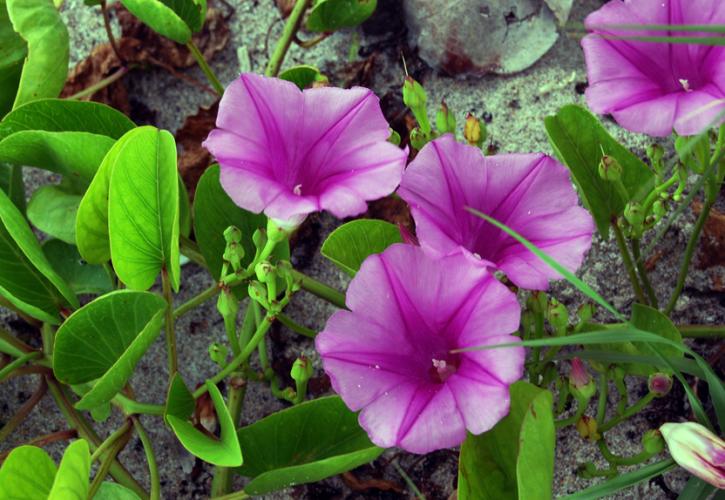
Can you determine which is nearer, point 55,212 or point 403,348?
point 403,348

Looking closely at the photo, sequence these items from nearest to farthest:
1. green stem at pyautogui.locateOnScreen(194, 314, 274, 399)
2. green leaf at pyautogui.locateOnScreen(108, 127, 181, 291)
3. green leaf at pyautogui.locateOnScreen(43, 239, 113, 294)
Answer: green leaf at pyautogui.locateOnScreen(108, 127, 181, 291) < green stem at pyautogui.locateOnScreen(194, 314, 274, 399) < green leaf at pyautogui.locateOnScreen(43, 239, 113, 294)

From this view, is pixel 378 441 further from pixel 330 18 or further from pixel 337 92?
pixel 330 18

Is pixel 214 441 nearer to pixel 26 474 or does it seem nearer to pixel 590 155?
pixel 26 474

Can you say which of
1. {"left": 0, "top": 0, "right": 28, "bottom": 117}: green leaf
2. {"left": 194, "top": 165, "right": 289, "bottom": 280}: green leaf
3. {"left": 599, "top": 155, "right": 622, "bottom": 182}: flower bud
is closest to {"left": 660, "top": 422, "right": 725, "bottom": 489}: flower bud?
{"left": 599, "top": 155, "right": 622, "bottom": 182}: flower bud

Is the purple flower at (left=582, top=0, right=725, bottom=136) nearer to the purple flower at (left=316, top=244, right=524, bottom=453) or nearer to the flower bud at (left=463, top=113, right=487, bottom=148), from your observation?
the flower bud at (left=463, top=113, right=487, bottom=148)

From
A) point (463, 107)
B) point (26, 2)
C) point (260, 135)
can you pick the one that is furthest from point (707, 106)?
point (26, 2)

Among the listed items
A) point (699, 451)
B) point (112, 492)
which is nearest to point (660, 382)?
point (699, 451)
